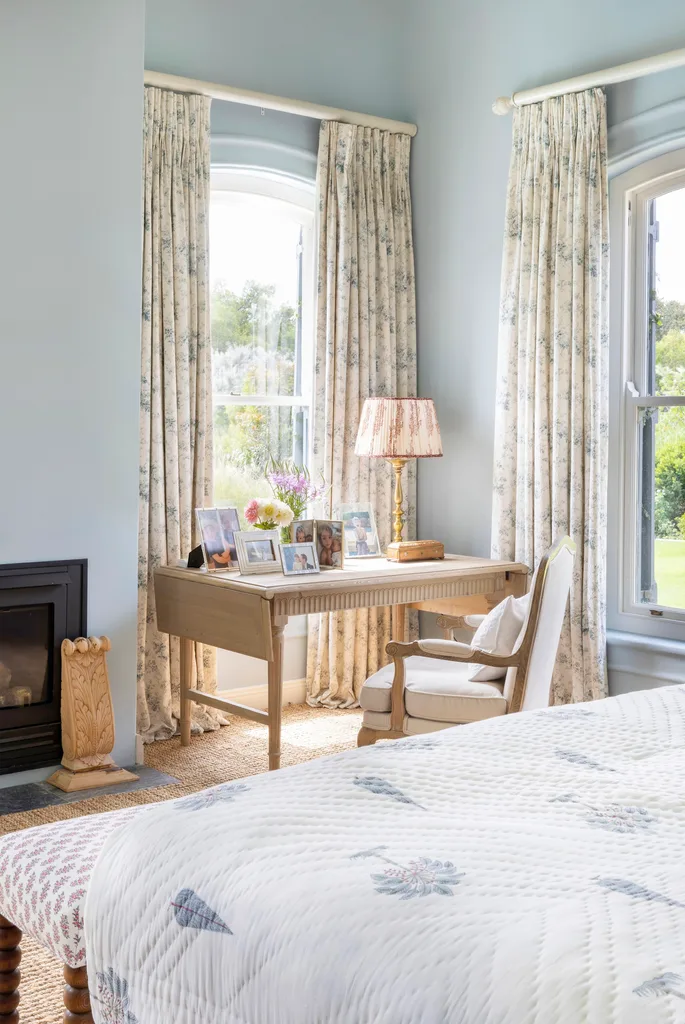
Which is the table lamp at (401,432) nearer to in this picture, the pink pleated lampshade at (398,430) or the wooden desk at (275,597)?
the pink pleated lampshade at (398,430)

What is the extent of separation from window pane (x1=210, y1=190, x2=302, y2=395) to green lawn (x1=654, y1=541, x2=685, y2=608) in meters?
1.89

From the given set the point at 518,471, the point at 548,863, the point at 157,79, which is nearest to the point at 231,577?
the point at 518,471

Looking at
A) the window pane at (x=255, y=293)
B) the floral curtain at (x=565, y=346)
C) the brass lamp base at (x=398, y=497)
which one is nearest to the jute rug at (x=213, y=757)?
the brass lamp base at (x=398, y=497)

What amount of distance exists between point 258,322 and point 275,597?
1.71 metres

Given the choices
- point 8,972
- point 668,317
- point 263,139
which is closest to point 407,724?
point 8,972

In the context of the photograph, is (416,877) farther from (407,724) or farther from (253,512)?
(253,512)

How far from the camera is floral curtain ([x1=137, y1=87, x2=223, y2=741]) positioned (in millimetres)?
4242

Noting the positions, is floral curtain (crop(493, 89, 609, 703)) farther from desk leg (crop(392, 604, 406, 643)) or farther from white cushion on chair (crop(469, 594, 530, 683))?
white cushion on chair (crop(469, 594, 530, 683))

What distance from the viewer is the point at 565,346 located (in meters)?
4.27

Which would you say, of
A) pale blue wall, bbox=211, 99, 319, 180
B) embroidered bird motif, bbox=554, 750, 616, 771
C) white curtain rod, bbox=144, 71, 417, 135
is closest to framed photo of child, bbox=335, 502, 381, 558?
pale blue wall, bbox=211, 99, 319, 180

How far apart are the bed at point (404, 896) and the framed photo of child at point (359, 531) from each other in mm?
2690

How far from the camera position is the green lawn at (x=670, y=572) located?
4148 millimetres

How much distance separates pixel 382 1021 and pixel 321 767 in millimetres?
668

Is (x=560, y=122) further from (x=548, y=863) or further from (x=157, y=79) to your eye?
(x=548, y=863)
